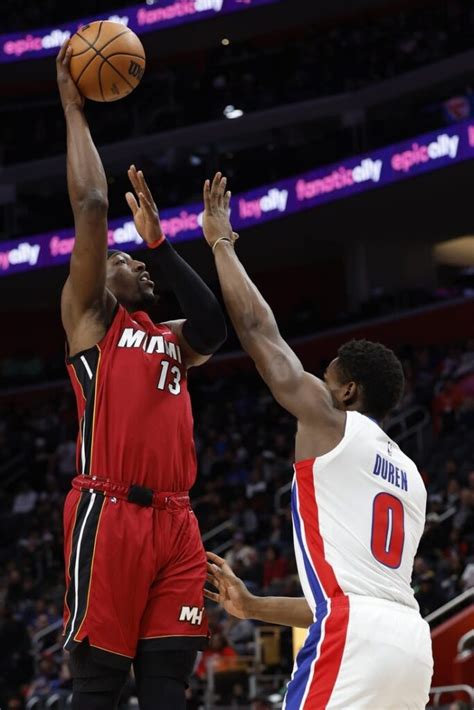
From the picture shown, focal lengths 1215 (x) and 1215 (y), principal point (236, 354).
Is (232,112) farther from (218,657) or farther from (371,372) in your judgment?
(371,372)

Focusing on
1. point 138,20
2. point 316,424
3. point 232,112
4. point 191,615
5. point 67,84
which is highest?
point 138,20

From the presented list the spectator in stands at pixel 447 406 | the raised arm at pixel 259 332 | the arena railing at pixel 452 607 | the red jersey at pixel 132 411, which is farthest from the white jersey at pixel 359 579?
the spectator in stands at pixel 447 406

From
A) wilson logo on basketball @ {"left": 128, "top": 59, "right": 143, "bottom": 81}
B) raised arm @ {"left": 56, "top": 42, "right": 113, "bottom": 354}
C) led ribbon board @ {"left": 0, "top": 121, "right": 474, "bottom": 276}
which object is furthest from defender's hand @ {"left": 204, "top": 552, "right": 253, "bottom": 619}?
led ribbon board @ {"left": 0, "top": 121, "right": 474, "bottom": 276}

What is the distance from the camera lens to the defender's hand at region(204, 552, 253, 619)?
433cm

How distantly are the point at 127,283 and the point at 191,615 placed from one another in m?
1.25

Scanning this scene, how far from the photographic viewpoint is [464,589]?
36.9 ft

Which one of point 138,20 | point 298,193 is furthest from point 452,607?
point 138,20

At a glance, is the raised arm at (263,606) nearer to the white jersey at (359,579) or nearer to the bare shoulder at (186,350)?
the white jersey at (359,579)

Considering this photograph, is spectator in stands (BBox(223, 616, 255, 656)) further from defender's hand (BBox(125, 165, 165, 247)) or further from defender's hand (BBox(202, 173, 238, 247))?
defender's hand (BBox(202, 173, 238, 247))

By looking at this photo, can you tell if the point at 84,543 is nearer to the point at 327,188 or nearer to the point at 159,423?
the point at 159,423

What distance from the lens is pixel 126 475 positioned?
13.7 feet

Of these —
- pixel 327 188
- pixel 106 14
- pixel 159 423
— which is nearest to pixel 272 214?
pixel 327 188

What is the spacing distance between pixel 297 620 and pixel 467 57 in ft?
54.3

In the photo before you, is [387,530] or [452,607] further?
[452,607]
